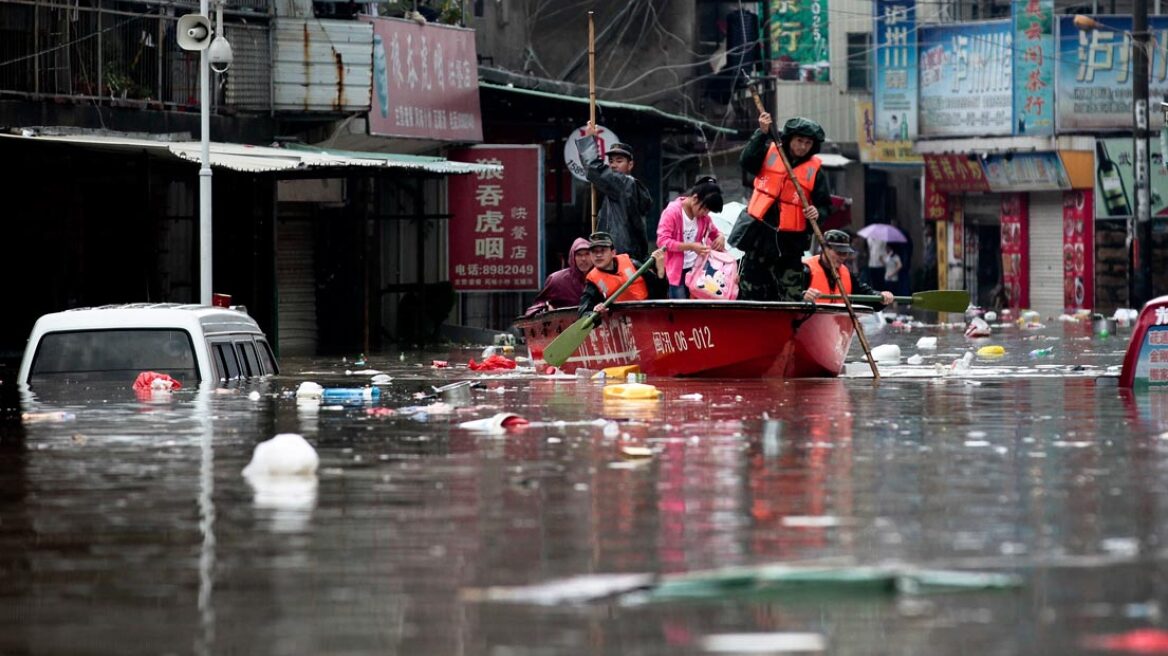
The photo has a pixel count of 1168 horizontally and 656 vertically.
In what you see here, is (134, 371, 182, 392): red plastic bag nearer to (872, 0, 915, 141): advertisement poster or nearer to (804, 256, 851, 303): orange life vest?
(804, 256, 851, 303): orange life vest

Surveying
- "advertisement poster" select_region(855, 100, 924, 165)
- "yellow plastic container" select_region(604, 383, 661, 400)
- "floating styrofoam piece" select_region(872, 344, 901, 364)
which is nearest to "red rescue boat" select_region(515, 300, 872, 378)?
"yellow plastic container" select_region(604, 383, 661, 400)

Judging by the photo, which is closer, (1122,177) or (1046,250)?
(1122,177)

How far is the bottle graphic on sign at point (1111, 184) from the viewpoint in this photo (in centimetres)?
5031

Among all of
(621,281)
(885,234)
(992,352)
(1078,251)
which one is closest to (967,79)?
(885,234)

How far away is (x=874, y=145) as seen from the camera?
54688mm

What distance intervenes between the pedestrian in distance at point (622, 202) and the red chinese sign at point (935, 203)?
34.6m

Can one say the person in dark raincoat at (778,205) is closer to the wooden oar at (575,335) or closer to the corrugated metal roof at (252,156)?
the wooden oar at (575,335)

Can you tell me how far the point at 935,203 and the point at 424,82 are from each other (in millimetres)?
25185

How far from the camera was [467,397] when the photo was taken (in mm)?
15633

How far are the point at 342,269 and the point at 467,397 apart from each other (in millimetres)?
17532

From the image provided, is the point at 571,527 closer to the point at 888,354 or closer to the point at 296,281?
the point at 888,354

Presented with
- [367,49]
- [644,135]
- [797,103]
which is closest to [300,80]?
[367,49]

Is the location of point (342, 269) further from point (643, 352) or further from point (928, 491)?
point (928, 491)

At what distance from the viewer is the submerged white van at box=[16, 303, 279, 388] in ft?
51.9
